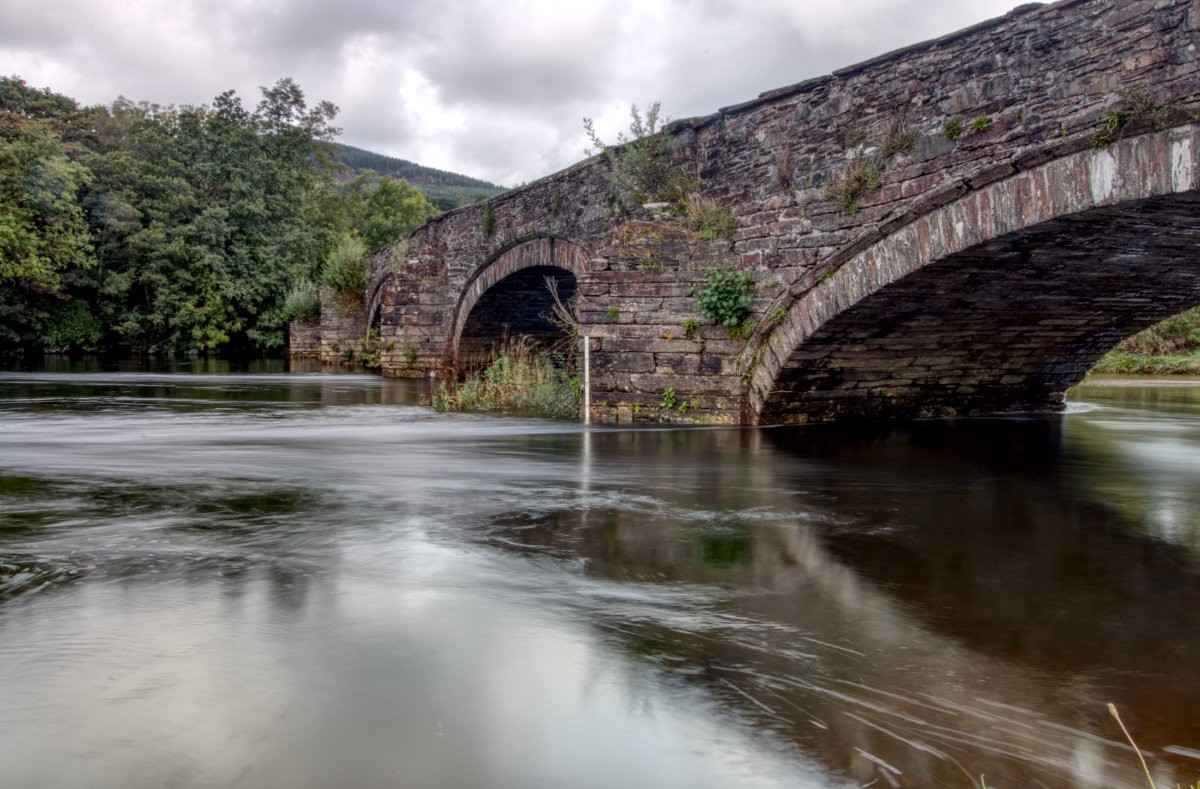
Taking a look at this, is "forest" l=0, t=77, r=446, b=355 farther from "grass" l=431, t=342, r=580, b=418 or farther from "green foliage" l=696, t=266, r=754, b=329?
"green foliage" l=696, t=266, r=754, b=329

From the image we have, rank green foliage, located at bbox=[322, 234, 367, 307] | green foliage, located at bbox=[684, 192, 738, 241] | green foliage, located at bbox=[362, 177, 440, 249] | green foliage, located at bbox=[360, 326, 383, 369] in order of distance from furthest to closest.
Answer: green foliage, located at bbox=[362, 177, 440, 249] < green foliage, located at bbox=[322, 234, 367, 307] < green foliage, located at bbox=[360, 326, 383, 369] < green foliage, located at bbox=[684, 192, 738, 241]

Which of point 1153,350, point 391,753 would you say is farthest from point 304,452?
point 1153,350

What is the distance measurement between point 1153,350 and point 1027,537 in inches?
903

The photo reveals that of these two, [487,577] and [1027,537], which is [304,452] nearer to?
[487,577]

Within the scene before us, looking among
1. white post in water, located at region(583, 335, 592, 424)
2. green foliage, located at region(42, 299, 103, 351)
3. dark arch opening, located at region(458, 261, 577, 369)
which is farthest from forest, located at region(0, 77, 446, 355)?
white post in water, located at region(583, 335, 592, 424)

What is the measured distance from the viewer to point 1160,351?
79.9 ft

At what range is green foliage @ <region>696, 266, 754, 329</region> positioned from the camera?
30.0ft

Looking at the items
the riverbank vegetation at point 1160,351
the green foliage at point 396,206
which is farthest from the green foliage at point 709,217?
the green foliage at point 396,206

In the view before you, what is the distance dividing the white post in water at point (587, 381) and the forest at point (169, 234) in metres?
24.2

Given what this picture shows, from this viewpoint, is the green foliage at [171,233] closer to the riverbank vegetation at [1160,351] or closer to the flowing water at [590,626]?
the riverbank vegetation at [1160,351]

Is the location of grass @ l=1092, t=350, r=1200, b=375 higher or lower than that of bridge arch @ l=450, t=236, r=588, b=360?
lower

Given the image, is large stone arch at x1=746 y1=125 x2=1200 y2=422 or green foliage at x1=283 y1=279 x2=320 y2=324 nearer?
large stone arch at x1=746 y1=125 x2=1200 y2=422

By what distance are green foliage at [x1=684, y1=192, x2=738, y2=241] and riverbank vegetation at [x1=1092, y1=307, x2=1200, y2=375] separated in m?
18.0

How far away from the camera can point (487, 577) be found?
155 inches
